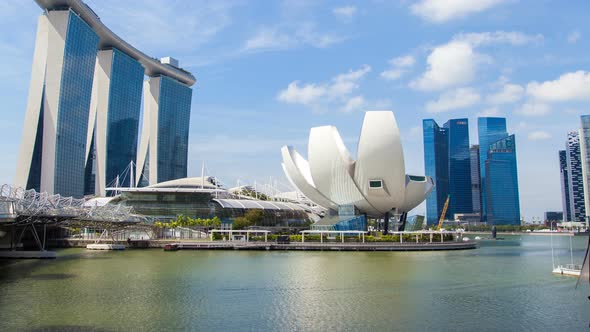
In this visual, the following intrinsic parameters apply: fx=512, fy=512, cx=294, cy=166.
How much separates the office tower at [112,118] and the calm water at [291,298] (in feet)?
200

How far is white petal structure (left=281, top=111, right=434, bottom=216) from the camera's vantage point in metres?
50.4

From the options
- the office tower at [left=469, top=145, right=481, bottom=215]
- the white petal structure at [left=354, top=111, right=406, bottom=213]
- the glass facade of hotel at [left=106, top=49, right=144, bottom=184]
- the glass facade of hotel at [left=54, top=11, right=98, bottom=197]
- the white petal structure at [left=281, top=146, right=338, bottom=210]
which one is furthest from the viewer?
the office tower at [left=469, top=145, right=481, bottom=215]

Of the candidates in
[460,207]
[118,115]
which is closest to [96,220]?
[118,115]

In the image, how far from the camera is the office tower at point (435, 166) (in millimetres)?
177750

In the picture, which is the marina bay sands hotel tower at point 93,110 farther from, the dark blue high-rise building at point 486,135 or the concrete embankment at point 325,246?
the dark blue high-rise building at point 486,135

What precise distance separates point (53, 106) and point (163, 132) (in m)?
38.8

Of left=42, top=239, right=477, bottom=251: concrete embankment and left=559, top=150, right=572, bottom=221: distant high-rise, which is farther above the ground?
left=559, top=150, right=572, bottom=221: distant high-rise

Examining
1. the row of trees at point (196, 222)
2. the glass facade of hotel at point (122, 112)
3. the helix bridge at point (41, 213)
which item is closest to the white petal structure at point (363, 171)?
the row of trees at point (196, 222)

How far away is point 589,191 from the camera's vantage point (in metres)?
137

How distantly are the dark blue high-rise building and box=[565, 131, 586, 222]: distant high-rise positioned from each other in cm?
2007

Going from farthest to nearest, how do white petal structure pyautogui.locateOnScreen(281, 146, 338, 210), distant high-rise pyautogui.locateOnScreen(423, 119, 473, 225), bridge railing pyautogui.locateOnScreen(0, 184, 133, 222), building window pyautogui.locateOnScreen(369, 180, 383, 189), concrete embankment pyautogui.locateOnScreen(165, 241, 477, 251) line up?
1. distant high-rise pyautogui.locateOnScreen(423, 119, 473, 225)
2. white petal structure pyautogui.locateOnScreen(281, 146, 338, 210)
3. building window pyautogui.locateOnScreen(369, 180, 383, 189)
4. concrete embankment pyautogui.locateOnScreen(165, 241, 477, 251)
5. bridge railing pyautogui.locateOnScreen(0, 184, 133, 222)

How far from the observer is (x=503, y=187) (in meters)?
163

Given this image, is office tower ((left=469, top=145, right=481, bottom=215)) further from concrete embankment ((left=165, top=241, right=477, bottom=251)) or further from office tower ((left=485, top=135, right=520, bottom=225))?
concrete embankment ((left=165, top=241, right=477, bottom=251))

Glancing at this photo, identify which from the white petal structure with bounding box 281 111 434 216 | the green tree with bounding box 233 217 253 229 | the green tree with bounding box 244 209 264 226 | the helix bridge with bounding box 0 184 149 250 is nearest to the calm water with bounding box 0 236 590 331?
the helix bridge with bounding box 0 184 149 250
